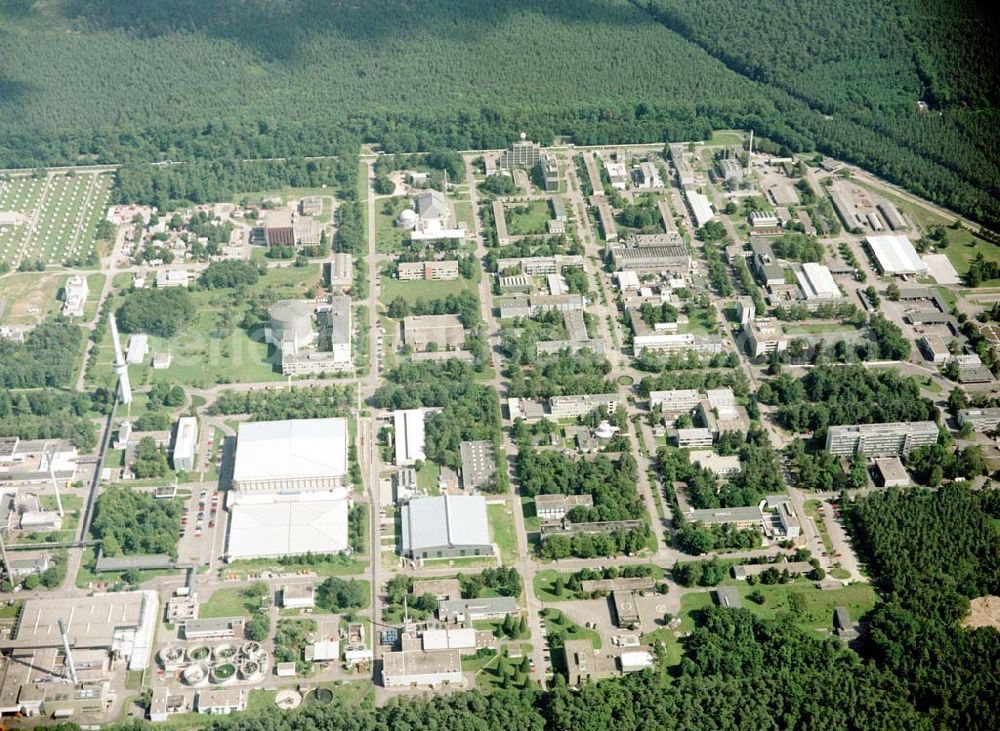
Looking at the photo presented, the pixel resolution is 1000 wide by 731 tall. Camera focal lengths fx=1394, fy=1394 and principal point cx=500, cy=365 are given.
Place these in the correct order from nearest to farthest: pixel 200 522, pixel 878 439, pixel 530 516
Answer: pixel 200 522 < pixel 530 516 < pixel 878 439

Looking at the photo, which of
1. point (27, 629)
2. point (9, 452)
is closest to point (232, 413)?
point (9, 452)

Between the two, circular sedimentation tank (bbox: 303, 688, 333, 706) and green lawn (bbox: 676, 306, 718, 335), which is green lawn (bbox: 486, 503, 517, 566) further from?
green lawn (bbox: 676, 306, 718, 335)

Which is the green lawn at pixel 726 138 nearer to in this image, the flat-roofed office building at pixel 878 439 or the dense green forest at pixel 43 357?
the flat-roofed office building at pixel 878 439

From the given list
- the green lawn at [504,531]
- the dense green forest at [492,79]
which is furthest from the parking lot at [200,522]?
the dense green forest at [492,79]

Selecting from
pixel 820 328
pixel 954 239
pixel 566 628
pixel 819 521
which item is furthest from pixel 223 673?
pixel 954 239

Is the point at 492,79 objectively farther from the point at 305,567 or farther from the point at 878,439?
the point at 305,567

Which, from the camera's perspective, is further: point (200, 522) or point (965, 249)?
point (965, 249)
